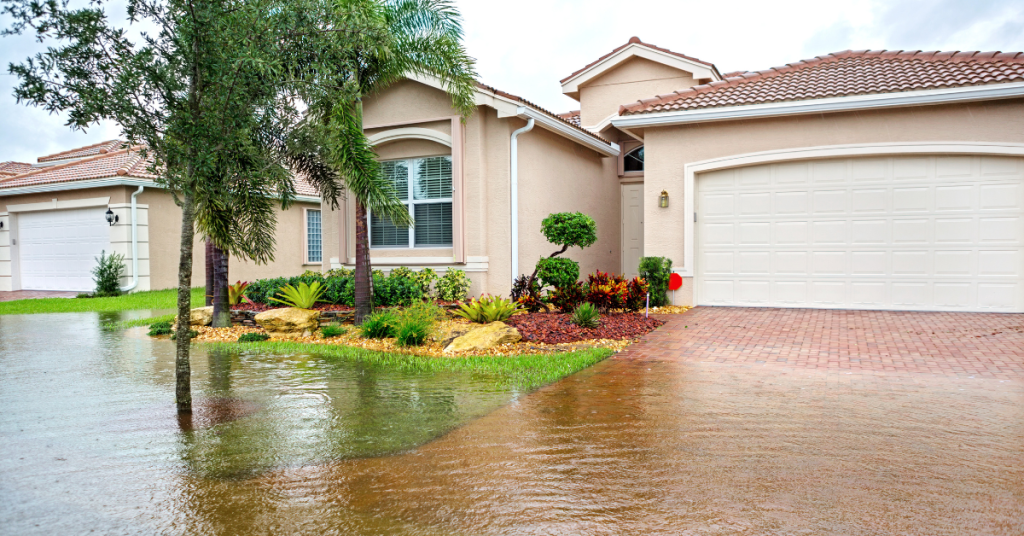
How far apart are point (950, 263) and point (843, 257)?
1.58 meters

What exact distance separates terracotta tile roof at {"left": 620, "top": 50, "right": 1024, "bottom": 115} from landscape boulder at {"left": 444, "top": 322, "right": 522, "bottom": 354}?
5.72 m

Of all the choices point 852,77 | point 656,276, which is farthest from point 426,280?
point 852,77

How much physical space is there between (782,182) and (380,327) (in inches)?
294

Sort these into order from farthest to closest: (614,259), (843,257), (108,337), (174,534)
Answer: (614,259), (843,257), (108,337), (174,534)

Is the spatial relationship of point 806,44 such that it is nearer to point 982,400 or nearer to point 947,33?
point 947,33

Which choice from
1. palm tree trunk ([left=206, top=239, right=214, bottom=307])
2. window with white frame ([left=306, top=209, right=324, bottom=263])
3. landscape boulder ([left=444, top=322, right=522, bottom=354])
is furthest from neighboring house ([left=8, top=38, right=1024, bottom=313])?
window with white frame ([left=306, top=209, right=324, bottom=263])

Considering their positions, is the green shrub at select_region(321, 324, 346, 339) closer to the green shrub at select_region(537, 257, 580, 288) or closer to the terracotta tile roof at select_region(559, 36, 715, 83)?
the green shrub at select_region(537, 257, 580, 288)

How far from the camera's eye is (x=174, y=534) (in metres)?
3.45

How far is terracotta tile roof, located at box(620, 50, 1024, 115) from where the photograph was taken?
11.0 meters

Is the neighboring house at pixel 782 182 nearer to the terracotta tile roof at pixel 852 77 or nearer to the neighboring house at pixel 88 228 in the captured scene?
the terracotta tile roof at pixel 852 77

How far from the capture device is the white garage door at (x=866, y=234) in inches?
432

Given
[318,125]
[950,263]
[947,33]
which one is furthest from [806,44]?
[318,125]

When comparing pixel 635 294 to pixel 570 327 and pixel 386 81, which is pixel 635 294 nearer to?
pixel 570 327

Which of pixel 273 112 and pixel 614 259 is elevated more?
pixel 273 112
